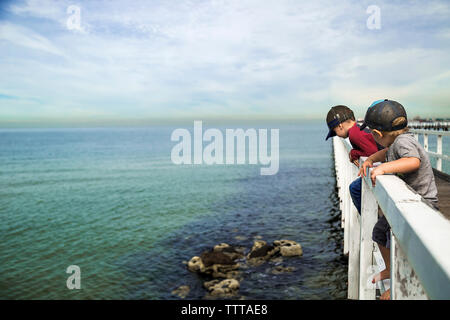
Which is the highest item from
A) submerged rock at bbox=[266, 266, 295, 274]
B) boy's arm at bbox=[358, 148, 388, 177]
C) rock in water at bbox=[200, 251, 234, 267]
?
boy's arm at bbox=[358, 148, 388, 177]

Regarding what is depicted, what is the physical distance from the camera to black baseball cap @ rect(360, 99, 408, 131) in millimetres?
Answer: 2746

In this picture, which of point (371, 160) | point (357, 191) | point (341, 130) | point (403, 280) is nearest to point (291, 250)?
point (341, 130)

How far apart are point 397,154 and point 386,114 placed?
1.05 feet

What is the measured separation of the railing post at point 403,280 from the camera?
3.75 feet

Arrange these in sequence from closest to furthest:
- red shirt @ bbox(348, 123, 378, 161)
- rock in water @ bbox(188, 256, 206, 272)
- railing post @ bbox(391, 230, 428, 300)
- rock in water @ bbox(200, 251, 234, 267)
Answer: railing post @ bbox(391, 230, 428, 300) → red shirt @ bbox(348, 123, 378, 161) → rock in water @ bbox(188, 256, 206, 272) → rock in water @ bbox(200, 251, 234, 267)

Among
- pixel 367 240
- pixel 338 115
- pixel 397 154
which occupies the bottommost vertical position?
pixel 367 240

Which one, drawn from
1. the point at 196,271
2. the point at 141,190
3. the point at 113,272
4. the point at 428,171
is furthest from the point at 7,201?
the point at 428,171

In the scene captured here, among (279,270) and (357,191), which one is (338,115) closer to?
(357,191)

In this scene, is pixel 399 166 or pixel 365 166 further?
pixel 365 166

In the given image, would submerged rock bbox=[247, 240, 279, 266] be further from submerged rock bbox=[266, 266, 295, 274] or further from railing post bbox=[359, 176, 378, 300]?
railing post bbox=[359, 176, 378, 300]

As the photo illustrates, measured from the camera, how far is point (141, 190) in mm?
33031

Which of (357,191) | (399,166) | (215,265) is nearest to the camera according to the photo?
(399,166)

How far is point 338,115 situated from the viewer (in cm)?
429

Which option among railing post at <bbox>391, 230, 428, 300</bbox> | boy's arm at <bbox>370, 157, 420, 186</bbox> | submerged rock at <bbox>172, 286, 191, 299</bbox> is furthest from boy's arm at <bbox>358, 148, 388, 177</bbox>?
submerged rock at <bbox>172, 286, 191, 299</bbox>
